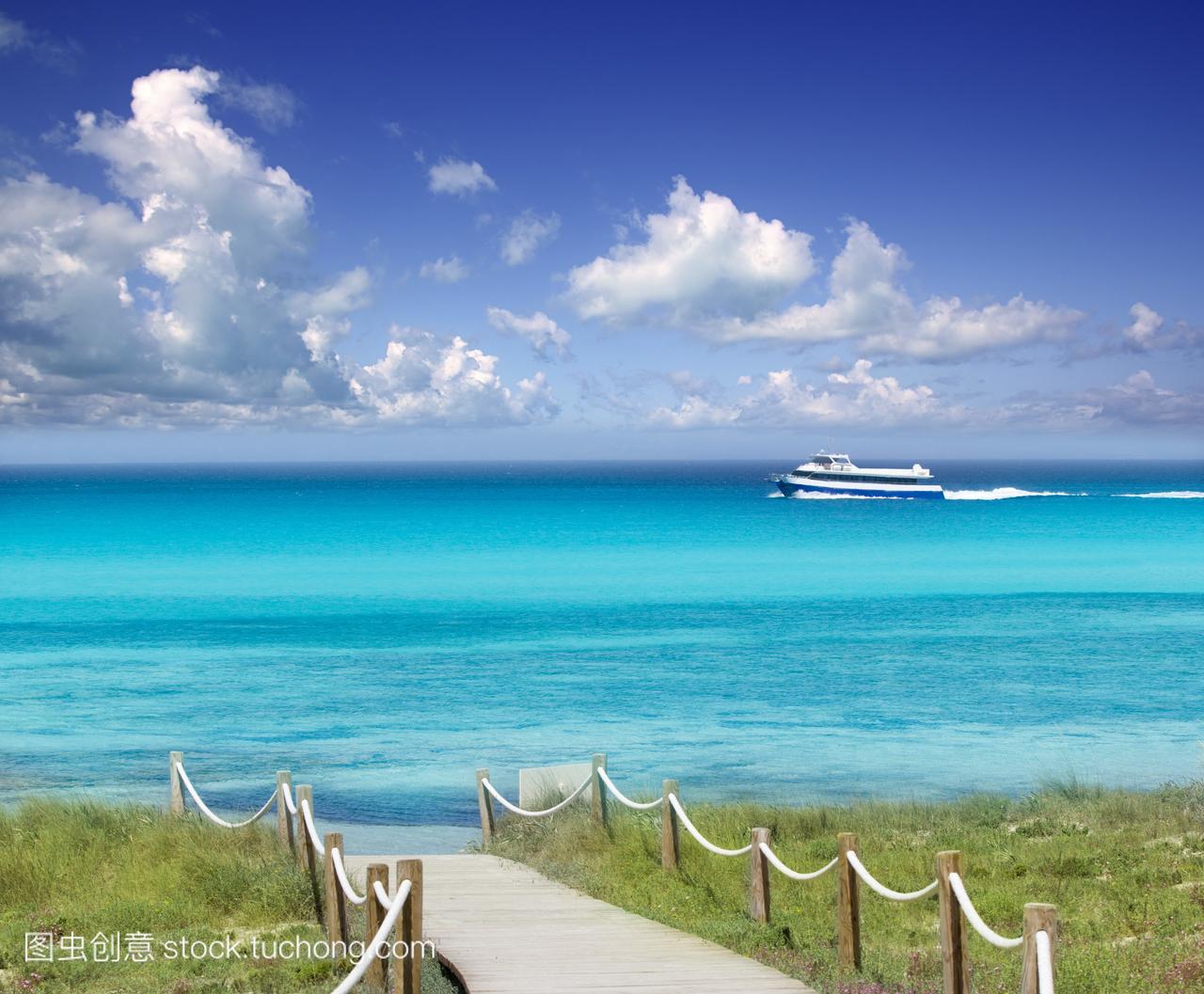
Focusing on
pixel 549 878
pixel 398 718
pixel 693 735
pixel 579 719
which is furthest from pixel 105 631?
pixel 549 878

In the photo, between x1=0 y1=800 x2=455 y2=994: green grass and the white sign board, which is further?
the white sign board

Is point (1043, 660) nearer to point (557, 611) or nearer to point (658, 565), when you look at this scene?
point (557, 611)

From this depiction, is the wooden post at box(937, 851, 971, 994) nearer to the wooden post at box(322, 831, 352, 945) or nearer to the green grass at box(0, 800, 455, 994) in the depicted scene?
the green grass at box(0, 800, 455, 994)

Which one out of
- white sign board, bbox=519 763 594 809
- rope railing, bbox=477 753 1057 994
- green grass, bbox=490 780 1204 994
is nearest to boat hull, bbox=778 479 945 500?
green grass, bbox=490 780 1204 994

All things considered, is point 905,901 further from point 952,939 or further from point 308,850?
point 308,850

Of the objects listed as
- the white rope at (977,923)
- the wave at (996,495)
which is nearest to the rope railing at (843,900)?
the white rope at (977,923)

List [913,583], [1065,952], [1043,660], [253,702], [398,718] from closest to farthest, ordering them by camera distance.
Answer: [1065,952], [398,718], [253,702], [1043,660], [913,583]

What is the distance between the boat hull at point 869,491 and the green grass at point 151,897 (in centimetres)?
10667

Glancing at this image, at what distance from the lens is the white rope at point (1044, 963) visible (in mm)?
5398

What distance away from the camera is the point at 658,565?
62.3 metres

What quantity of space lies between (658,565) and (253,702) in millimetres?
36868

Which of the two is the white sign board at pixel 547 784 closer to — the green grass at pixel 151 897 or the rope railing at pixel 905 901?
the rope railing at pixel 905 901

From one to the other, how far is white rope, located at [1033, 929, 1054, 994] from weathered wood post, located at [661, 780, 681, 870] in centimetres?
604

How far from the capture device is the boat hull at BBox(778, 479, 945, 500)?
4587 inches
